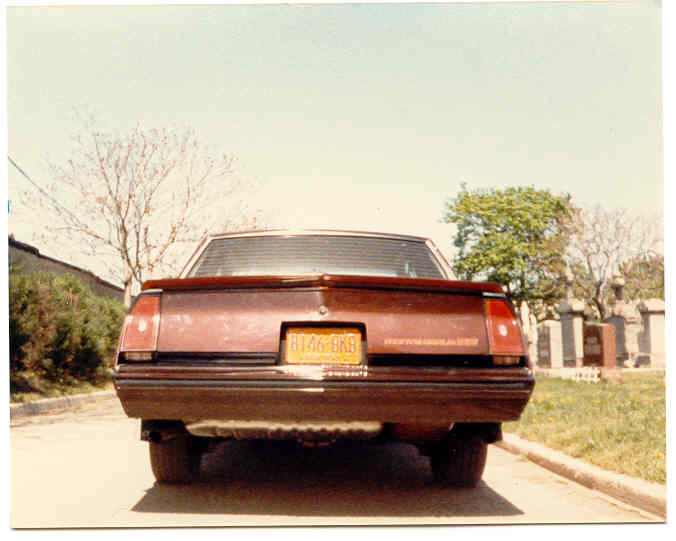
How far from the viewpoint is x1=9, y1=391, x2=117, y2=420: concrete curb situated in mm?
10586

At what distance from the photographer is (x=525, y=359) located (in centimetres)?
404

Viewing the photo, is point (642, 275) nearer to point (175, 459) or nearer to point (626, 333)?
point (626, 333)

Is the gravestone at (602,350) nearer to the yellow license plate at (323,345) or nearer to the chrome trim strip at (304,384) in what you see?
the chrome trim strip at (304,384)

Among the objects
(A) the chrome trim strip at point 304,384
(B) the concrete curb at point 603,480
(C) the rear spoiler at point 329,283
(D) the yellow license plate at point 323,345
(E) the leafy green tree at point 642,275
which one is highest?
(E) the leafy green tree at point 642,275

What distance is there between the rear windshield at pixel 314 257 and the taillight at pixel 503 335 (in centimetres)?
118

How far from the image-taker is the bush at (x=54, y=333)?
1255cm

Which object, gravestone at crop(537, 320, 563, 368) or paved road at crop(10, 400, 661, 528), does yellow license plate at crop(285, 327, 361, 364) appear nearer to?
paved road at crop(10, 400, 661, 528)

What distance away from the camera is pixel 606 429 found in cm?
686

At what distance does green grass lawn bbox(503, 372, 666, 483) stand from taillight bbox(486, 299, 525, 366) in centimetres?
159

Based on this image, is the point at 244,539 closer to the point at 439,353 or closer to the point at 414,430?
the point at 414,430

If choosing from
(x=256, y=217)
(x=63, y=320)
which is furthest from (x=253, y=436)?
(x=256, y=217)

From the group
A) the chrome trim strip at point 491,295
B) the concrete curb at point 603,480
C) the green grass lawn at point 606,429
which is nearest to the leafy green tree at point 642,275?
the green grass lawn at point 606,429

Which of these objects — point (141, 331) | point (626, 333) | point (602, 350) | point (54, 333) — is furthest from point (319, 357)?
point (626, 333)

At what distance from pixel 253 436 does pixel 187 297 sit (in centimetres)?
82
